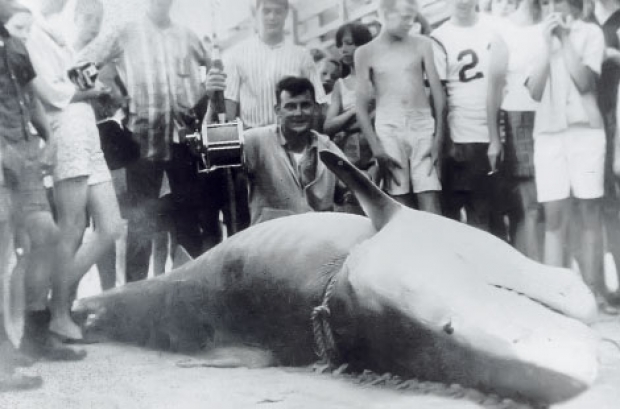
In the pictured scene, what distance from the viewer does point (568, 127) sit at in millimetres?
3863

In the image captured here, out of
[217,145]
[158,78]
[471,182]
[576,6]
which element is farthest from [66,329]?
[576,6]

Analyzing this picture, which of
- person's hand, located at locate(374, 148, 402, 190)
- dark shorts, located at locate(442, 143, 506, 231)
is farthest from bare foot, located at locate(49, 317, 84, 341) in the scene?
dark shorts, located at locate(442, 143, 506, 231)

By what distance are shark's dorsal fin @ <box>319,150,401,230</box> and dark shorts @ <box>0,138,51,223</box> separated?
1215 mm

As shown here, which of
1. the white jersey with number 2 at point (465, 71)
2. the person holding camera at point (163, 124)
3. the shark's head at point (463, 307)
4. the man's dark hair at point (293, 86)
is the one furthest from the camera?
the white jersey with number 2 at point (465, 71)

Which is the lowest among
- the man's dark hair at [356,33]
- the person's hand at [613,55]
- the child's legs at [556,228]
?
the child's legs at [556,228]

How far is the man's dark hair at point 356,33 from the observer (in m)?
3.70

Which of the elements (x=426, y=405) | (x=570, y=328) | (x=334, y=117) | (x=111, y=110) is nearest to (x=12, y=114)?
(x=111, y=110)

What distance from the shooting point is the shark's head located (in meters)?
3.01

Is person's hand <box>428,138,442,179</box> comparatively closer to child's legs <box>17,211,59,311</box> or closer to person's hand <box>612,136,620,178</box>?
person's hand <box>612,136,620,178</box>

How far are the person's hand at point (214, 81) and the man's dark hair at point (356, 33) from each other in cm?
52

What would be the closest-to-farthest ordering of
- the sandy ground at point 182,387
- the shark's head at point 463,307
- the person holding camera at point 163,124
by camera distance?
the shark's head at point 463,307 → the sandy ground at point 182,387 → the person holding camera at point 163,124

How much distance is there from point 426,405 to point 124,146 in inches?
62.9

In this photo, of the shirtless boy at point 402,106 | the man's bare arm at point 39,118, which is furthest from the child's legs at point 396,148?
the man's bare arm at point 39,118

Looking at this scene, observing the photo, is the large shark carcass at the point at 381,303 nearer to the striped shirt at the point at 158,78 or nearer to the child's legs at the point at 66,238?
the child's legs at the point at 66,238
